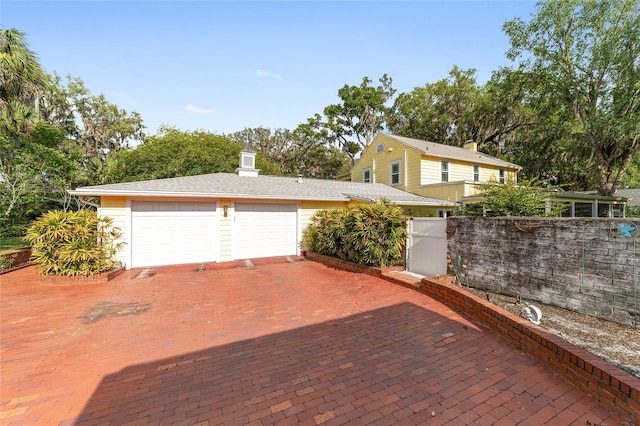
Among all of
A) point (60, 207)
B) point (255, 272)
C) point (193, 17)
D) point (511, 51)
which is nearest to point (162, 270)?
point (255, 272)

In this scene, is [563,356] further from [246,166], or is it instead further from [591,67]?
[591,67]

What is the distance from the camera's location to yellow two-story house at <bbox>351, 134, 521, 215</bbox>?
14.5 meters

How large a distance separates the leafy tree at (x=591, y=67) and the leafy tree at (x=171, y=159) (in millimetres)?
20918

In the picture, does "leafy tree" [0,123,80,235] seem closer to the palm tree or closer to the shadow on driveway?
the palm tree

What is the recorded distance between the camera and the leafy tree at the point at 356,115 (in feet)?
93.8

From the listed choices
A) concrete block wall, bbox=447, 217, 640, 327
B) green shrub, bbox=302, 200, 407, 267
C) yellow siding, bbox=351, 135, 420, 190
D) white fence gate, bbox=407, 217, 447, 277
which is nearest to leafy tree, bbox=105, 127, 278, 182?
yellow siding, bbox=351, 135, 420, 190

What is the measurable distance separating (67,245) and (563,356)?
10313mm

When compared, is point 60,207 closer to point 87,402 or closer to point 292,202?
point 292,202

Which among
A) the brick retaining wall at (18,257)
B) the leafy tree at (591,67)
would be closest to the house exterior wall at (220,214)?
the brick retaining wall at (18,257)

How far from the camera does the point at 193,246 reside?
9.57 m

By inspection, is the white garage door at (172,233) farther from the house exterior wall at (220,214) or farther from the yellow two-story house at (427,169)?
the yellow two-story house at (427,169)

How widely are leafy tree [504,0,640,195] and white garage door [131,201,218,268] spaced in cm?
1939

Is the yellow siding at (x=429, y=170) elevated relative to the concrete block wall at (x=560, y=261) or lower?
elevated

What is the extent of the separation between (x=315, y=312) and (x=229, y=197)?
600cm
